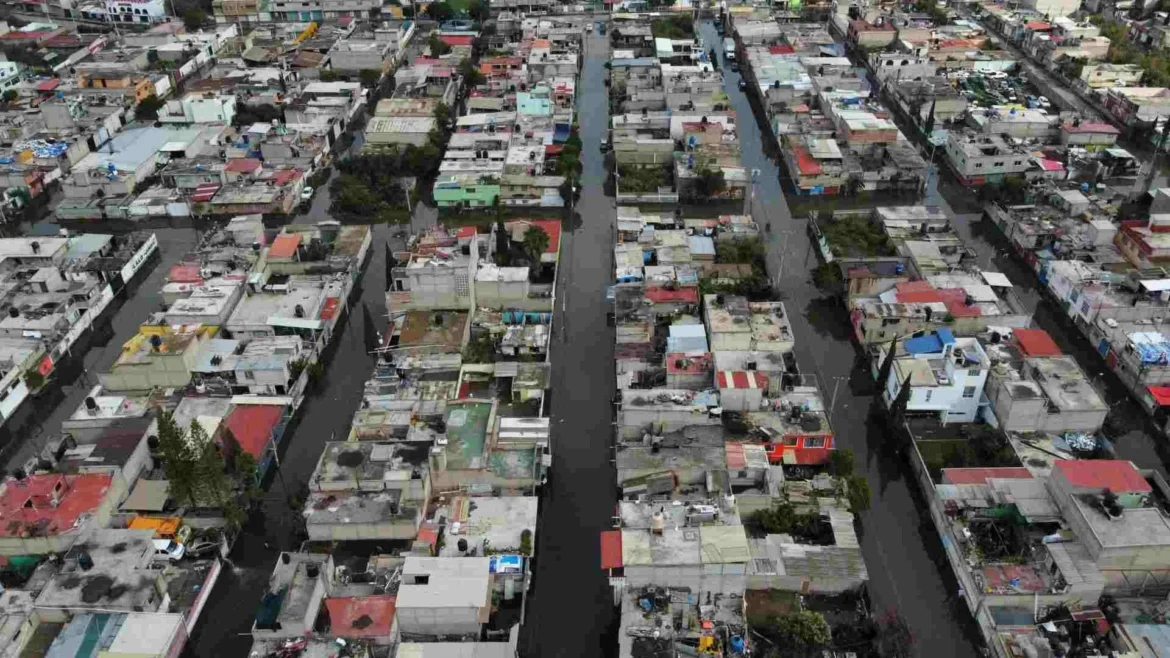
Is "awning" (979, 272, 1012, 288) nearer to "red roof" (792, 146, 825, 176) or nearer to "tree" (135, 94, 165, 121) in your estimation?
"red roof" (792, 146, 825, 176)

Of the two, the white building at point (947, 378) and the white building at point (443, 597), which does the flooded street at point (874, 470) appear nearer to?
the white building at point (947, 378)

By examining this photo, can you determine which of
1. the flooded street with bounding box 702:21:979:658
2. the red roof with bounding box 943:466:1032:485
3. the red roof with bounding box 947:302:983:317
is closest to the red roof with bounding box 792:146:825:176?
the flooded street with bounding box 702:21:979:658

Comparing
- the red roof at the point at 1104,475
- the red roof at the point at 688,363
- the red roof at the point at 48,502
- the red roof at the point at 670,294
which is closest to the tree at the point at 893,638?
the red roof at the point at 1104,475

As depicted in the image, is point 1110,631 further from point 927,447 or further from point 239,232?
point 239,232

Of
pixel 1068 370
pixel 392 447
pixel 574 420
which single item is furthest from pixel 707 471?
pixel 1068 370

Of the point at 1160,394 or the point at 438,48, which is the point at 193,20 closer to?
the point at 438,48

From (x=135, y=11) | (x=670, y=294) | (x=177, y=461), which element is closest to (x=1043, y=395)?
(x=670, y=294)
